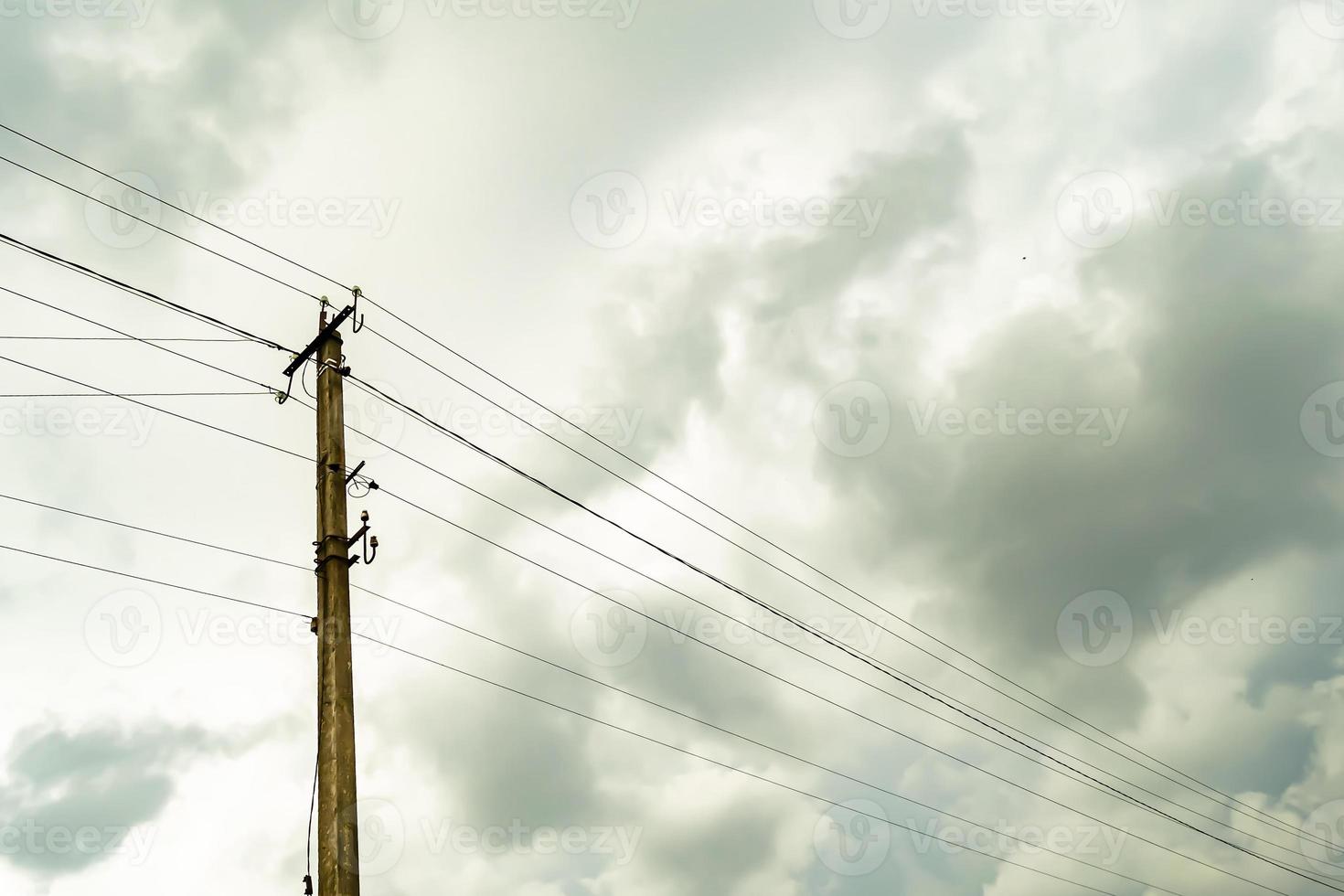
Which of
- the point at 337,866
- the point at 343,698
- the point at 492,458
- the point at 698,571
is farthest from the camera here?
the point at 698,571

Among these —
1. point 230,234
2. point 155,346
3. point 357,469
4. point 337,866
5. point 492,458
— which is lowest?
point 337,866

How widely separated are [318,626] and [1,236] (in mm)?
6093

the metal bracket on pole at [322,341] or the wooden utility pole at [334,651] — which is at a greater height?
the metal bracket on pole at [322,341]

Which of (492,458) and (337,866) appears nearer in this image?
(337,866)

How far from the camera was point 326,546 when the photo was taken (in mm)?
11836

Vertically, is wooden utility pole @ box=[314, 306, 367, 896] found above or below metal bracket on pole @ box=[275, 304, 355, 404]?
below

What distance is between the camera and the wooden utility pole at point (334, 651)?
10.0 metres

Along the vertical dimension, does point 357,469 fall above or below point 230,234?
below

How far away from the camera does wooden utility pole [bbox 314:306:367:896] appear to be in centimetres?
1002

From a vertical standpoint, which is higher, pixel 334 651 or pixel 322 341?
pixel 322 341

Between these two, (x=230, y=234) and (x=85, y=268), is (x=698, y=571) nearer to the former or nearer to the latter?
(x=230, y=234)

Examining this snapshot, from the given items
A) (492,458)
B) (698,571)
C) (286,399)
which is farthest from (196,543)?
(698,571)

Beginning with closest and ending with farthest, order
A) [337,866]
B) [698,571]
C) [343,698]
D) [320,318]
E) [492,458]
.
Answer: [337,866] < [343,698] < [320,318] < [492,458] < [698,571]

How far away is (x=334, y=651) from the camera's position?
11094 millimetres
